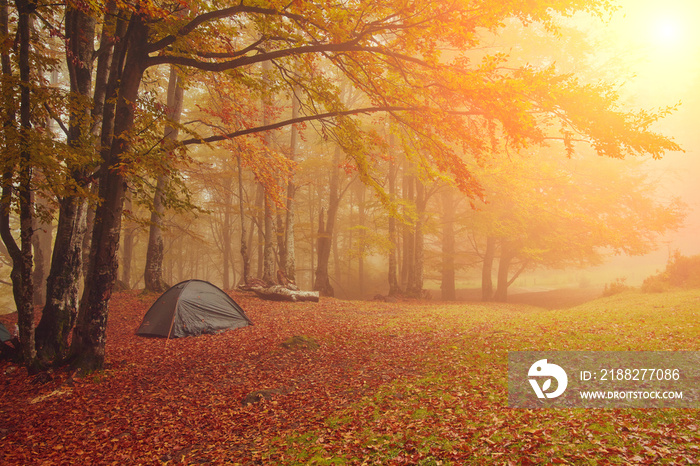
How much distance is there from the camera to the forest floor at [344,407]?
395cm

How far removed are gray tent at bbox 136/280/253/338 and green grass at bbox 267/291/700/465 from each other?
647 cm

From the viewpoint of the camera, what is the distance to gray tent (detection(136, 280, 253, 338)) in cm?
1027

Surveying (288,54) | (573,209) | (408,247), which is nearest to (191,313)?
(288,54)

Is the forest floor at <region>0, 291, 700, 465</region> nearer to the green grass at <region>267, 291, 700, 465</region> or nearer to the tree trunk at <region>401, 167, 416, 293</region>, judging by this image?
the green grass at <region>267, 291, 700, 465</region>

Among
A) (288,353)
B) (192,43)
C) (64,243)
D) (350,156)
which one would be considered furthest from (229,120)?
(288,353)

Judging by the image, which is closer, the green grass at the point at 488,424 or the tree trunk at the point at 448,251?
the green grass at the point at 488,424

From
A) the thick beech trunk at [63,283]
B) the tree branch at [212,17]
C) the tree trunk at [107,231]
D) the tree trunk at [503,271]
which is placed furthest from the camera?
the tree trunk at [503,271]

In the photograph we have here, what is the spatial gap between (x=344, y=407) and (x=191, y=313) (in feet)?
22.6

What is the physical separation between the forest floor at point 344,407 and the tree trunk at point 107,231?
1.98 ft

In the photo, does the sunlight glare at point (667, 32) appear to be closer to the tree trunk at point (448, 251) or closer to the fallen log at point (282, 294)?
the tree trunk at point (448, 251)

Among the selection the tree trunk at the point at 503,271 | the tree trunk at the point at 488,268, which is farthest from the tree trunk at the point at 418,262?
the tree trunk at the point at 503,271

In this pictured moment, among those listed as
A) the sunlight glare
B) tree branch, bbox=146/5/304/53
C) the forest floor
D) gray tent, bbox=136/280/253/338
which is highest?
the sunlight glare

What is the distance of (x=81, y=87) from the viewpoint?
8.09 metres

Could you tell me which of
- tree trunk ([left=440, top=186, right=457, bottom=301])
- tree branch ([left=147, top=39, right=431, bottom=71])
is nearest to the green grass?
tree branch ([left=147, top=39, right=431, bottom=71])
